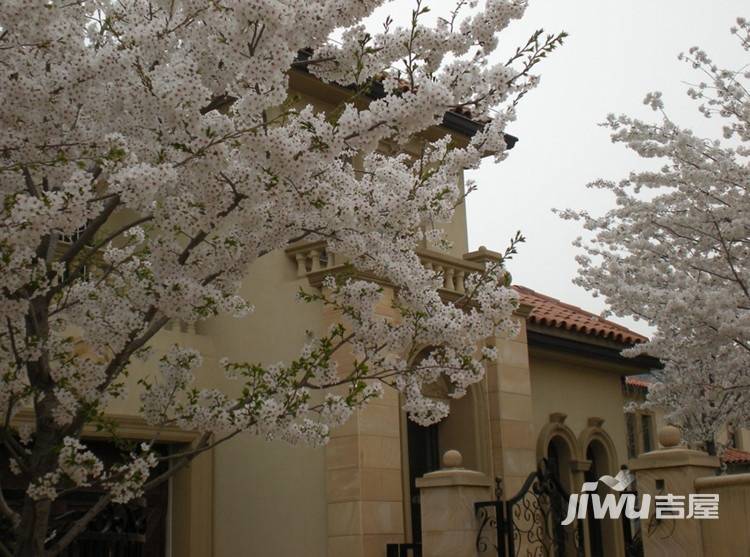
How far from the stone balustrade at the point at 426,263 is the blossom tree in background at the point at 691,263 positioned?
2.83m

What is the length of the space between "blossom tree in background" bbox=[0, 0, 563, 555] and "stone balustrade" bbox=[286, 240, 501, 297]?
396 centimetres

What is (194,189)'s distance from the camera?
578cm

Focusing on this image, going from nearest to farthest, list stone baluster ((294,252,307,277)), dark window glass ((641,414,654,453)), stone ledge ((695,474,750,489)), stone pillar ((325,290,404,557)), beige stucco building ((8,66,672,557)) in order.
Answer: stone ledge ((695,474,750,489)) < stone pillar ((325,290,404,557)) < beige stucco building ((8,66,672,557)) < stone baluster ((294,252,307,277)) < dark window glass ((641,414,654,453))

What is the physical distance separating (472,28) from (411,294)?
188cm

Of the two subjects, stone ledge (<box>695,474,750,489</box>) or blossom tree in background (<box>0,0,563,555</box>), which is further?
stone ledge (<box>695,474,750,489</box>)

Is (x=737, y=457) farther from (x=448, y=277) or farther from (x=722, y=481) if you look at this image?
(x=722, y=481)

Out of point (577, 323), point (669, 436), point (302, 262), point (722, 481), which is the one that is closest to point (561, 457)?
point (577, 323)

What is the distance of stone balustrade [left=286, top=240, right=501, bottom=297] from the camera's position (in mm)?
11375

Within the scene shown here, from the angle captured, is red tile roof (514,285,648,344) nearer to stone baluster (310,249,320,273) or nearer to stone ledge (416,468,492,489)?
stone baluster (310,249,320,273)

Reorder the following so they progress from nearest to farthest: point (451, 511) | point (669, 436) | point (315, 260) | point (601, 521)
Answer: point (669, 436)
point (451, 511)
point (315, 260)
point (601, 521)

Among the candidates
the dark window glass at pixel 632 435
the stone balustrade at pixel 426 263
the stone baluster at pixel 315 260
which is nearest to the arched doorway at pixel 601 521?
the dark window glass at pixel 632 435

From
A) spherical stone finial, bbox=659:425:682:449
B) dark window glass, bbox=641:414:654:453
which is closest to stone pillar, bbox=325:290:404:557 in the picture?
spherical stone finial, bbox=659:425:682:449

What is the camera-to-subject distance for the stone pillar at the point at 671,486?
8.61 metres

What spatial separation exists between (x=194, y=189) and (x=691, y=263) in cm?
992
